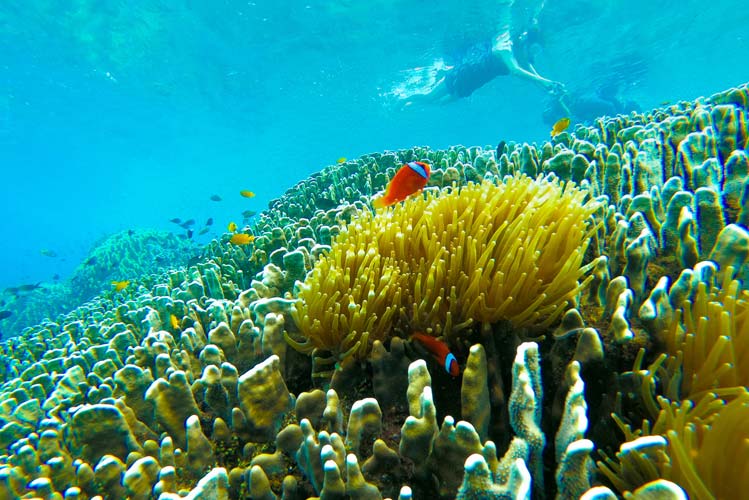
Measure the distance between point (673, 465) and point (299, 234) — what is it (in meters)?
3.89

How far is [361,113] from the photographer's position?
51875 mm

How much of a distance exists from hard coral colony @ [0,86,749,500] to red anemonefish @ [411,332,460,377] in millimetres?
92

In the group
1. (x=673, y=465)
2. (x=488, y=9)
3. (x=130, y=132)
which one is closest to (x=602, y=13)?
(x=488, y=9)

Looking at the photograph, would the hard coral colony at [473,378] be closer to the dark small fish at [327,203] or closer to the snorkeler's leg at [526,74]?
the dark small fish at [327,203]

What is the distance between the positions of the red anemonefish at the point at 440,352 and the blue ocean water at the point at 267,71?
21909mm

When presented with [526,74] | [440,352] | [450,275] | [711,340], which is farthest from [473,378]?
[526,74]

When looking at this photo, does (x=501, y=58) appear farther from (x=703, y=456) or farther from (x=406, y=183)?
(x=703, y=456)

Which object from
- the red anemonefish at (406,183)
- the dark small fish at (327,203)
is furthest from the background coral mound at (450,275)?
the dark small fish at (327,203)

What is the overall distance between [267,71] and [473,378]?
39823 mm

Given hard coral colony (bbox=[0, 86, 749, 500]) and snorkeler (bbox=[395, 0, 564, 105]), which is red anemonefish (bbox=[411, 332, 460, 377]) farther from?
snorkeler (bbox=[395, 0, 564, 105])

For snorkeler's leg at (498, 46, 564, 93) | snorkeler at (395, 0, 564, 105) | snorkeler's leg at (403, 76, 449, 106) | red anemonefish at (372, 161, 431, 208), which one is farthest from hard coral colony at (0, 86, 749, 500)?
snorkeler's leg at (403, 76, 449, 106)

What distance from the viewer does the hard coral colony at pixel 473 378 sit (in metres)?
1.27

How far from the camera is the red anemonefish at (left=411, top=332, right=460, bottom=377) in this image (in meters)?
1.57

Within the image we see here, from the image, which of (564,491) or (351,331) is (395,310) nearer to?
(351,331)
